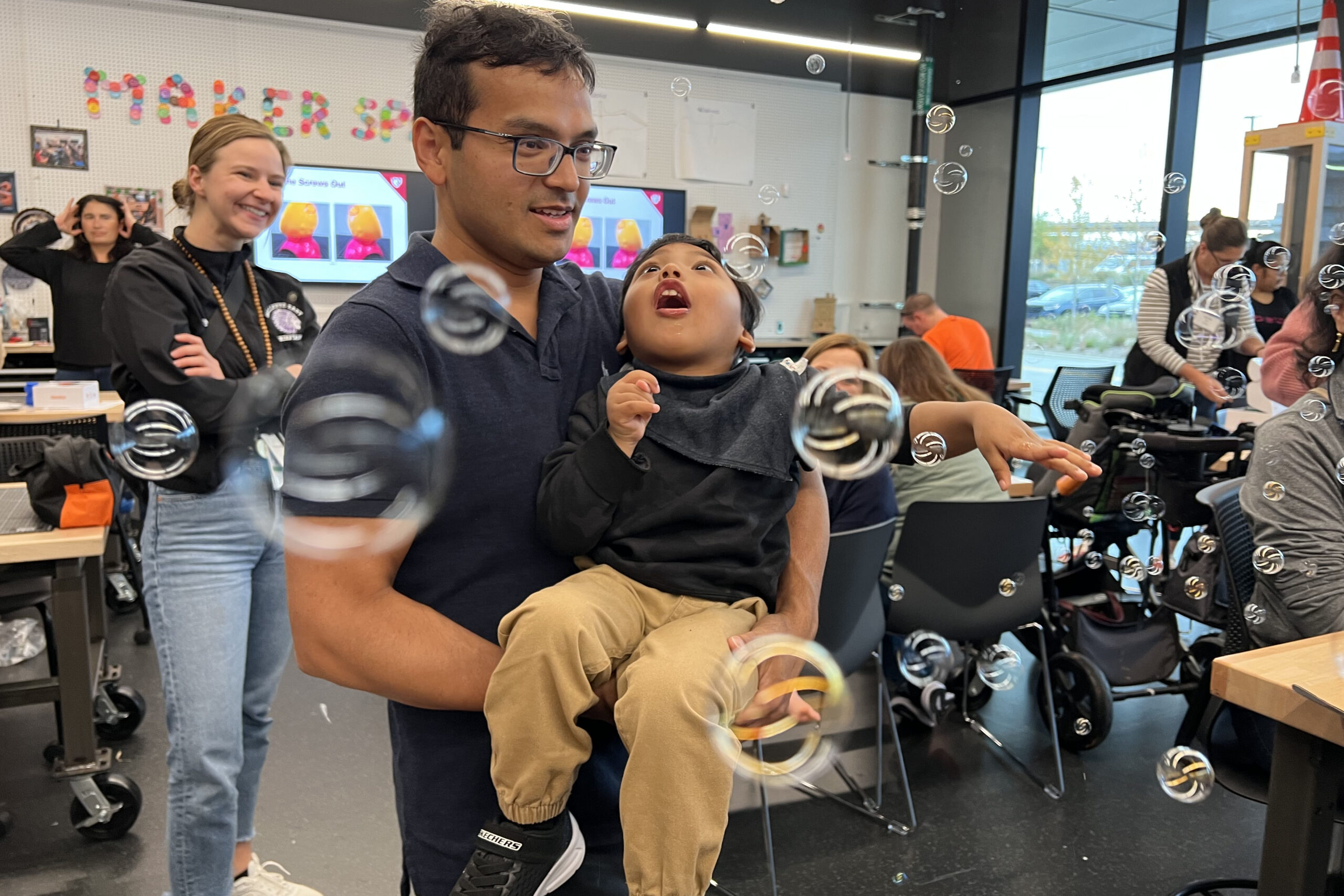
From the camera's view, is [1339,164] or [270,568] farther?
[1339,164]

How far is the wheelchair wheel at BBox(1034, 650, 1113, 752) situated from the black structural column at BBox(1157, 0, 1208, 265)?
4.41 meters

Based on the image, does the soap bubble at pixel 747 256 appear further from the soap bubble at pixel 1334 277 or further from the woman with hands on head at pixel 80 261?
the woman with hands on head at pixel 80 261

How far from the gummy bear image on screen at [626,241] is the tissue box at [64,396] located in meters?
3.57

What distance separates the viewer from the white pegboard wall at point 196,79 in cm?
545

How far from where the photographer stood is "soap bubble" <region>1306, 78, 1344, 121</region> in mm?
4211

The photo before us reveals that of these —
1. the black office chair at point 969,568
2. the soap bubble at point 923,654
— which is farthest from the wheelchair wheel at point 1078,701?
the soap bubble at point 923,654

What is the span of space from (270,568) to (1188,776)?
173cm

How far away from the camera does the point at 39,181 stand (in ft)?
18.2

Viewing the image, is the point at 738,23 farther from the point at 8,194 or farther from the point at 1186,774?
the point at 1186,774

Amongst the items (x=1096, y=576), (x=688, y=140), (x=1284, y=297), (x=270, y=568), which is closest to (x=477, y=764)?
(x=270, y=568)

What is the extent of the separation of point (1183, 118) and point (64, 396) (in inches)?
260

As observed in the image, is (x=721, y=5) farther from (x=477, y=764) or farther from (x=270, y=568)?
(x=477, y=764)

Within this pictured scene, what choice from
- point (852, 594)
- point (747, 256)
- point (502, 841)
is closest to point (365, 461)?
point (502, 841)

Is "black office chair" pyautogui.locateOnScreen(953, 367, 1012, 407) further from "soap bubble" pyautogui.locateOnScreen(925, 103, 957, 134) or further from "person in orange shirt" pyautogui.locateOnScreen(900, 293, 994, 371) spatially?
"soap bubble" pyautogui.locateOnScreen(925, 103, 957, 134)
